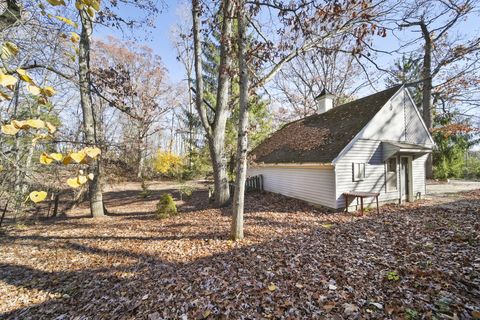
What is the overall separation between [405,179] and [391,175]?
1.15 m

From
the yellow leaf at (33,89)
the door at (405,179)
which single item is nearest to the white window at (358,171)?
the door at (405,179)

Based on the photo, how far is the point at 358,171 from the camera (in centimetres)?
938

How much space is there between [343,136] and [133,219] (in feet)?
32.7

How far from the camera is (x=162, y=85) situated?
22828 millimetres

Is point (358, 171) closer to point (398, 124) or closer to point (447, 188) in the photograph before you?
point (398, 124)

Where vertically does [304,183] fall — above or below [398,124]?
below

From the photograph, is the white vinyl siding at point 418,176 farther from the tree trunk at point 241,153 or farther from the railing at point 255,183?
the tree trunk at point 241,153

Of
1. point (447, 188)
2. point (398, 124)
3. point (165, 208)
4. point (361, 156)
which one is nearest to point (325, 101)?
point (398, 124)

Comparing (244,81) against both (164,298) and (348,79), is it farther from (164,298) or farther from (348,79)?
(348,79)

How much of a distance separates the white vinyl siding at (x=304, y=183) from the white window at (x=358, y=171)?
1.15 meters

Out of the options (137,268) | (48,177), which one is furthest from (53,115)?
(137,268)

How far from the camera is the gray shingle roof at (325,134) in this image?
31.5ft

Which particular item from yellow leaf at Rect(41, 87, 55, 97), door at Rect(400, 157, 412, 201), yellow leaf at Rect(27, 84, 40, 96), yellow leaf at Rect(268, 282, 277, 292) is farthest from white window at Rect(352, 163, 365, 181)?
yellow leaf at Rect(27, 84, 40, 96)

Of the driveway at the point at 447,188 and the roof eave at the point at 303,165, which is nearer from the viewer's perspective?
the roof eave at the point at 303,165
